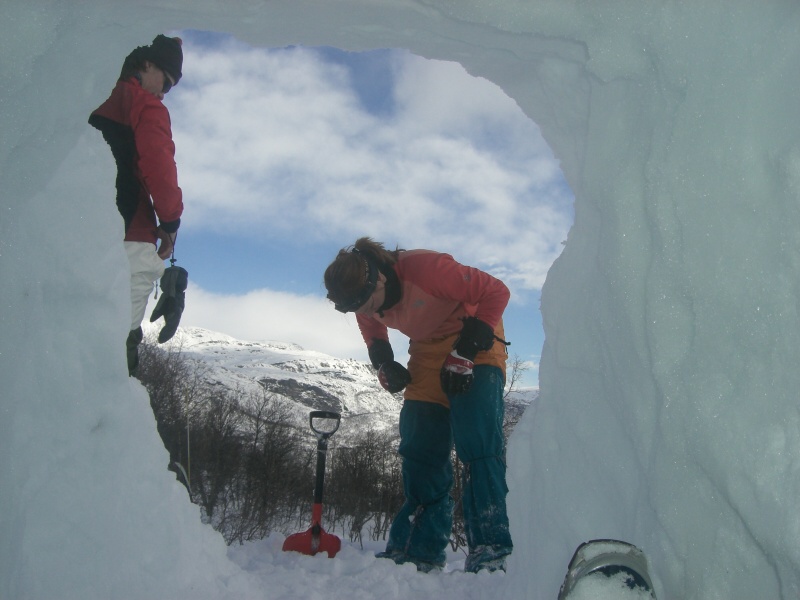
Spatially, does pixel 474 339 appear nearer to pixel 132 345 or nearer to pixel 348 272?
pixel 348 272

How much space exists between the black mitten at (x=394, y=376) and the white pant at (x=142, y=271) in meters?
1.12

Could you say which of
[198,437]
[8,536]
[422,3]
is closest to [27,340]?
[8,536]

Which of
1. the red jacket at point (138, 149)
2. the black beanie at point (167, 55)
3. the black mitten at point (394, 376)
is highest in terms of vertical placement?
the black beanie at point (167, 55)

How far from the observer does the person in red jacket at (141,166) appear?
2.28 m

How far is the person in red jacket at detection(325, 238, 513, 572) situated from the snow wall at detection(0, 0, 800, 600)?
1.29 feet

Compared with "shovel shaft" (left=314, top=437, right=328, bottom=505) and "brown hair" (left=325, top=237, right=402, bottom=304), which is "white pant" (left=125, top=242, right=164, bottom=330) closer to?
"brown hair" (left=325, top=237, right=402, bottom=304)

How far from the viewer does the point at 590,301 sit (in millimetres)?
1669

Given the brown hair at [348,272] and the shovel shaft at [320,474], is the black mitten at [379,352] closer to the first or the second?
the brown hair at [348,272]

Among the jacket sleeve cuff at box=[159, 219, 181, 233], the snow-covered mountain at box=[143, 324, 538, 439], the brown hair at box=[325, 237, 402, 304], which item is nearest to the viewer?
the jacket sleeve cuff at box=[159, 219, 181, 233]

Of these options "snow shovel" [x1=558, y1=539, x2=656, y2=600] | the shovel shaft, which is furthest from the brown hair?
"snow shovel" [x1=558, y1=539, x2=656, y2=600]

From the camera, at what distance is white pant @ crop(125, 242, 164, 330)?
7.47ft

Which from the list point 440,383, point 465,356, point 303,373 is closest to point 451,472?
point 440,383

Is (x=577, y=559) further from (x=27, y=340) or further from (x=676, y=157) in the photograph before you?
(x=27, y=340)

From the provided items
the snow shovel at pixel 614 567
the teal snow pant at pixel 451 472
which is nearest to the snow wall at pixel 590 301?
the snow shovel at pixel 614 567
